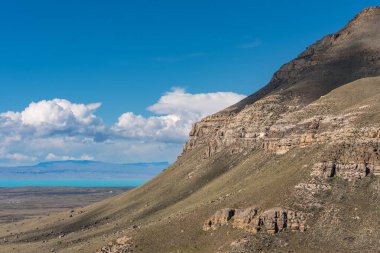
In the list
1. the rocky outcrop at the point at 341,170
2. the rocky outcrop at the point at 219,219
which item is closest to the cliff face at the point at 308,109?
the rocky outcrop at the point at 341,170

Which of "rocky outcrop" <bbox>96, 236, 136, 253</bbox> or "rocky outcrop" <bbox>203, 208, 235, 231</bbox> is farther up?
"rocky outcrop" <bbox>203, 208, 235, 231</bbox>

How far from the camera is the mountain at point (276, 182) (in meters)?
69.7

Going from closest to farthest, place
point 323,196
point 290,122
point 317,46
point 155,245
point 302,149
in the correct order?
point 323,196 < point 155,245 < point 302,149 < point 290,122 < point 317,46

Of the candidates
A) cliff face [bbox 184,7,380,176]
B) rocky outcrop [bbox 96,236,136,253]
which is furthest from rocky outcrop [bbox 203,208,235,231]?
cliff face [bbox 184,7,380,176]

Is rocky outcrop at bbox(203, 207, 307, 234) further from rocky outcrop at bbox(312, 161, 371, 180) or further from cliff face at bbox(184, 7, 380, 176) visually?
cliff face at bbox(184, 7, 380, 176)

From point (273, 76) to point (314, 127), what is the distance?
3008 inches

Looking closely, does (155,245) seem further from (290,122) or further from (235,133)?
(235,133)

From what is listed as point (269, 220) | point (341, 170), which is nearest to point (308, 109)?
point (341, 170)

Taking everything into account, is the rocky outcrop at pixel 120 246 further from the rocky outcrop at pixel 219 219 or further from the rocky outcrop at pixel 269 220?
the rocky outcrop at pixel 269 220

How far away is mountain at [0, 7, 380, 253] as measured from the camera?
69688 millimetres

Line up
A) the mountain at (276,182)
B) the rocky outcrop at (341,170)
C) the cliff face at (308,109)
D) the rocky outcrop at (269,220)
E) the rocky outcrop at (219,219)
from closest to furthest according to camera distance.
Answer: the rocky outcrop at (269,220)
the mountain at (276,182)
the rocky outcrop at (341,170)
the rocky outcrop at (219,219)
the cliff face at (308,109)

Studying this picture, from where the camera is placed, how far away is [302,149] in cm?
8869

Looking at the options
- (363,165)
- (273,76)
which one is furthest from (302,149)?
(273,76)

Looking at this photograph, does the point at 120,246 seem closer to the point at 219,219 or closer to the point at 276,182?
the point at 219,219
